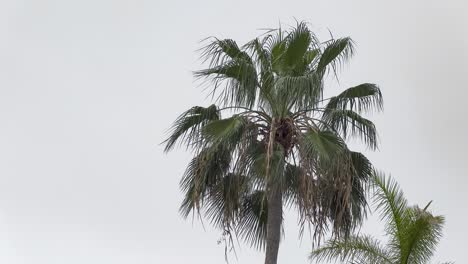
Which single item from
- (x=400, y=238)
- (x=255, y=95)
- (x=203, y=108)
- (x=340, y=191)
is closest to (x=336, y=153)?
(x=340, y=191)

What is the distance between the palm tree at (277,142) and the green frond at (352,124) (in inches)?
0.8

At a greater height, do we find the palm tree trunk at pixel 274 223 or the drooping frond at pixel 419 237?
the drooping frond at pixel 419 237

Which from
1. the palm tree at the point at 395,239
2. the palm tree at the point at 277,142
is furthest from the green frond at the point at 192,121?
the palm tree at the point at 395,239

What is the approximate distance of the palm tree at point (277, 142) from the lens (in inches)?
631

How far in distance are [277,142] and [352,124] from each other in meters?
2.05

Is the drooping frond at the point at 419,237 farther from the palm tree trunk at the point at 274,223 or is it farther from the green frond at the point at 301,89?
the green frond at the point at 301,89

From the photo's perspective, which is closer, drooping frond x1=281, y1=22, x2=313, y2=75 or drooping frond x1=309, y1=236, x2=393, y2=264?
drooping frond x1=281, y1=22, x2=313, y2=75

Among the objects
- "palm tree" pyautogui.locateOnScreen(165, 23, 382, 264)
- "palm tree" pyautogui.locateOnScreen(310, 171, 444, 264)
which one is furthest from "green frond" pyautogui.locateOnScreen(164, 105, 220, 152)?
"palm tree" pyautogui.locateOnScreen(310, 171, 444, 264)

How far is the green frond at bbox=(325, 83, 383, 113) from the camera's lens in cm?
1795

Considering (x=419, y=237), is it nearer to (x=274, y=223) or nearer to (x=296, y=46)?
(x=274, y=223)

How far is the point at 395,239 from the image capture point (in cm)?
2033

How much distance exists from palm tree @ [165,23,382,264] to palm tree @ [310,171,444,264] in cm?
239

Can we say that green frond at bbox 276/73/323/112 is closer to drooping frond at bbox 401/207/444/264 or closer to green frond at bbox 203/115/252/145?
green frond at bbox 203/115/252/145

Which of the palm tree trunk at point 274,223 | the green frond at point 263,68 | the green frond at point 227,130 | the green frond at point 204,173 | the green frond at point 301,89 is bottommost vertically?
the palm tree trunk at point 274,223
